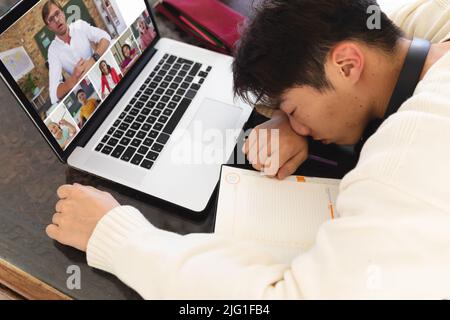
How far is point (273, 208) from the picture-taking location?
2.00 feet

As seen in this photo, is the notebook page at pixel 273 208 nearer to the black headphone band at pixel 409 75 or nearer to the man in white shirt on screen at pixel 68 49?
the black headphone band at pixel 409 75

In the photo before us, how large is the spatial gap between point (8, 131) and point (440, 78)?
80 cm

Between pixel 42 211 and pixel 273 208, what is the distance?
1.32ft

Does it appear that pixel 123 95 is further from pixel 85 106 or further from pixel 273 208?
pixel 273 208

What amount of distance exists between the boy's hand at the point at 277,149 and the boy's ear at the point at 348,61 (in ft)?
0.49

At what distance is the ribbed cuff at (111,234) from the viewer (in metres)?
0.55

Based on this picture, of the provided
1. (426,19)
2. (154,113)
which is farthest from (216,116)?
(426,19)

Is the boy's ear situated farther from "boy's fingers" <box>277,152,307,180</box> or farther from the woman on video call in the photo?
the woman on video call

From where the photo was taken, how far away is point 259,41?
642 millimetres

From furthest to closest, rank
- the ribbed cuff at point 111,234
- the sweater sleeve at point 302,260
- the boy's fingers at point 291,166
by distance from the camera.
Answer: the boy's fingers at point 291,166, the ribbed cuff at point 111,234, the sweater sleeve at point 302,260

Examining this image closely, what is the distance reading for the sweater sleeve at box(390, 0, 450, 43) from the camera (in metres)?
0.73

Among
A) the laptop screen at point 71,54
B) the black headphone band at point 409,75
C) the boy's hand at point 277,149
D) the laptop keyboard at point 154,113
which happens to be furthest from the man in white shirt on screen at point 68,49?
the black headphone band at point 409,75

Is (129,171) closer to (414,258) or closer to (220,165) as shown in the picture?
(220,165)
